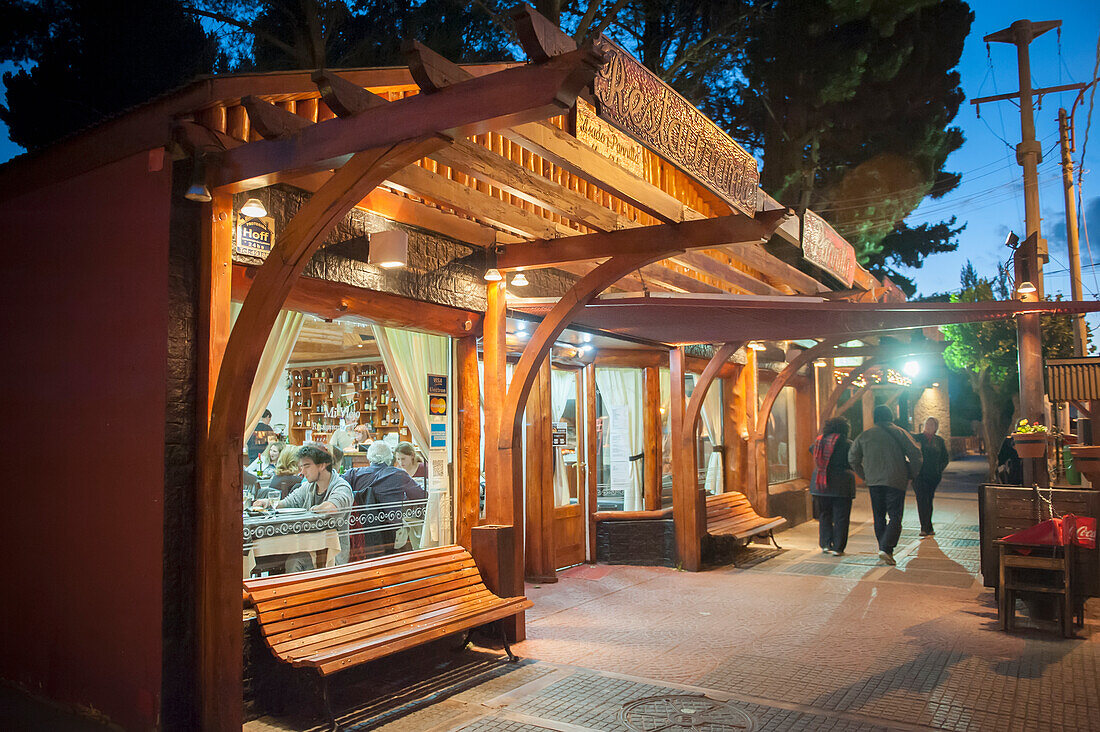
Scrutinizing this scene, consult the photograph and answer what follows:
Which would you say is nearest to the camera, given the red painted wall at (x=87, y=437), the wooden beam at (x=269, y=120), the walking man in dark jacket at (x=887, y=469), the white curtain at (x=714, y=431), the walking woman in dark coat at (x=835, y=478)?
the wooden beam at (x=269, y=120)

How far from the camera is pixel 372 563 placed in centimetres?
521

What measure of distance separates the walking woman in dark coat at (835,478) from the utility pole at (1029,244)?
A: 221 centimetres

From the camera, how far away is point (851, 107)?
14508 mm

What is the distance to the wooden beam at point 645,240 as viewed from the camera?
4.70 m

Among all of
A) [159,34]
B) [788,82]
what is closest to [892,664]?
[788,82]

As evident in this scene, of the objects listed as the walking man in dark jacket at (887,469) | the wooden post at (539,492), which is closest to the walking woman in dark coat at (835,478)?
the walking man in dark jacket at (887,469)

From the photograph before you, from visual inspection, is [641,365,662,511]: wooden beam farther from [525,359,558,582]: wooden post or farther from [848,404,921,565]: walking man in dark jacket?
[848,404,921,565]: walking man in dark jacket

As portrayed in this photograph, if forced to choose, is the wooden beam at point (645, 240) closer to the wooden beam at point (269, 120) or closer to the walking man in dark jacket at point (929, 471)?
the wooden beam at point (269, 120)

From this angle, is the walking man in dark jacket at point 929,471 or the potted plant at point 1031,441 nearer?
the potted plant at point 1031,441

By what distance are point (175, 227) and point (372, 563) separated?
243cm

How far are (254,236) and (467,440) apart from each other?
2.52m

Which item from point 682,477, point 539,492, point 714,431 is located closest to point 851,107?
point 714,431

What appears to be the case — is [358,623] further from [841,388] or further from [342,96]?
[841,388]

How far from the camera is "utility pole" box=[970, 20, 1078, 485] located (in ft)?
25.5
